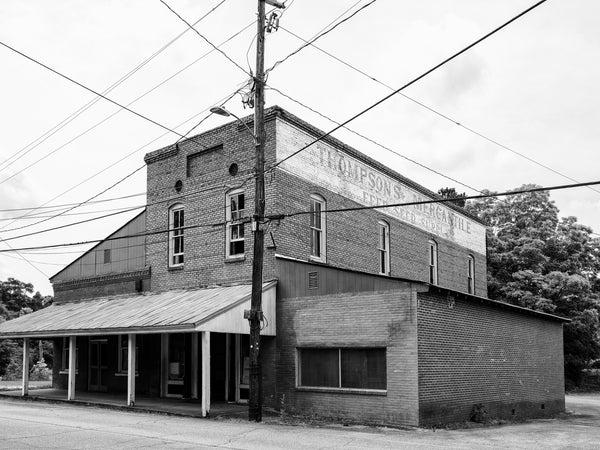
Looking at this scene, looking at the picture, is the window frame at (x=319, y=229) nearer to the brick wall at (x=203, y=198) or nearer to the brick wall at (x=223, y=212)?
the brick wall at (x=223, y=212)

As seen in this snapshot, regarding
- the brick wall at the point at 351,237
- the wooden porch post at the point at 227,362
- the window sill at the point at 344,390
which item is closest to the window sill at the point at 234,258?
the brick wall at the point at 351,237

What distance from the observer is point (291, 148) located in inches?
850

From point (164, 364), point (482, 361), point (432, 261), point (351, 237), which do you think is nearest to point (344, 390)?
point (482, 361)

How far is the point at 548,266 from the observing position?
42.8 meters

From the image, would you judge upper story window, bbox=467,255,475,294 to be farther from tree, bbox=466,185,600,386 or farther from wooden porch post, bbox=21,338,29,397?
wooden porch post, bbox=21,338,29,397

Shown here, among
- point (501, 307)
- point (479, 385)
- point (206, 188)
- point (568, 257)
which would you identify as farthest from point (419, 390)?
point (568, 257)

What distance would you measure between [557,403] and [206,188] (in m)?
14.9

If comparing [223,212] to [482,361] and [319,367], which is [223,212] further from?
[482,361]

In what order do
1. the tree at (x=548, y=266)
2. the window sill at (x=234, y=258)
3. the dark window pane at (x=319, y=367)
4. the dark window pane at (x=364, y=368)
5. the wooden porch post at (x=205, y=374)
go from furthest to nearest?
the tree at (x=548, y=266) < the window sill at (x=234, y=258) < the dark window pane at (x=319, y=367) < the wooden porch post at (x=205, y=374) < the dark window pane at (x=364, y=368)

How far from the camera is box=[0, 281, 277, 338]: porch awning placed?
18.3 m

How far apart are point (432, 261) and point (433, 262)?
0.10 m

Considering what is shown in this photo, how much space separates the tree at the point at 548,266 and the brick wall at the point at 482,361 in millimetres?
14679

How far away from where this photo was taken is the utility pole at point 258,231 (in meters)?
17.0

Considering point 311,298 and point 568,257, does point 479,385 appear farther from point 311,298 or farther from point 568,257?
point 568,257
